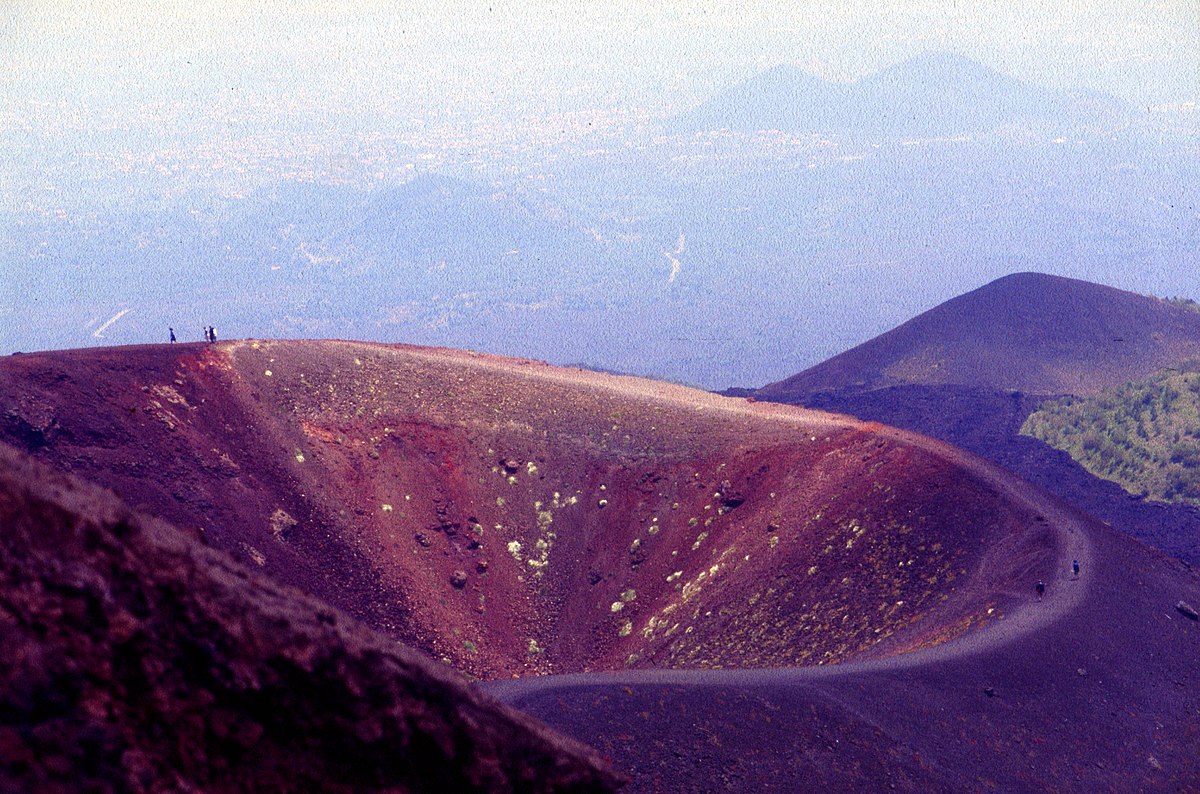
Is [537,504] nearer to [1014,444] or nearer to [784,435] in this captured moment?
[784,435]

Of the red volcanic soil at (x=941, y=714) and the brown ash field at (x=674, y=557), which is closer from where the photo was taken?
the red volcanic soil at (x=941, y=714)

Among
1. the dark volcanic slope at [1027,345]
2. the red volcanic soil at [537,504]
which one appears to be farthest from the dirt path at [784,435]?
the dark volcanic slope at [1027,345]

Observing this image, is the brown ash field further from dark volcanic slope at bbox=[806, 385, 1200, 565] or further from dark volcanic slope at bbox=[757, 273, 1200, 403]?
dark volcanic slope at bbox=[757, 273, 1200, 403]

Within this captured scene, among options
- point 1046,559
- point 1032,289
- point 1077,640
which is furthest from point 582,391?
point 1032,289

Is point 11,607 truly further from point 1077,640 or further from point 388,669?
point 1077,640

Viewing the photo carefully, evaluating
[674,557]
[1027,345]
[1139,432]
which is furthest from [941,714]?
[1027,345]

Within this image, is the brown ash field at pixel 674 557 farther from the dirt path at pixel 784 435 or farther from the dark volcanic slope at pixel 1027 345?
the dark volcanic slope at pixel 1027 345
